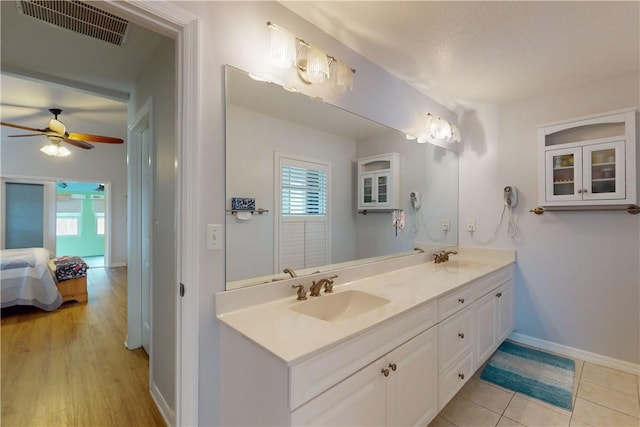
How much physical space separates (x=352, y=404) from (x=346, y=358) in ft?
0.62

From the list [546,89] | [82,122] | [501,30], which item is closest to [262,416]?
[501,30]

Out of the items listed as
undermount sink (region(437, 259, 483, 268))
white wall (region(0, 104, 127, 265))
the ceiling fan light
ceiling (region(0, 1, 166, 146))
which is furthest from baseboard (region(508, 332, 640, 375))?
white wall (region(0, 104, 127, 265))

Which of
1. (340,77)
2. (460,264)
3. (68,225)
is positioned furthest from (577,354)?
(68,225)

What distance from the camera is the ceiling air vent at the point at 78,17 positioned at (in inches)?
58.4

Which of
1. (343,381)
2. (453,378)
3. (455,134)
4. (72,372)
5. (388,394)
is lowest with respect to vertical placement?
(72,372)

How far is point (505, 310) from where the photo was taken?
2.53 meters

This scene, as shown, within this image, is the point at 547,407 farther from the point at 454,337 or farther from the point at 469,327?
the point at 454,337

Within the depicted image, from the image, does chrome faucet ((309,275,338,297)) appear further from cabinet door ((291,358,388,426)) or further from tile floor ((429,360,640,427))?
tile floor ((429,360,640,427))

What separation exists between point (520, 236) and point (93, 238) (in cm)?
1044

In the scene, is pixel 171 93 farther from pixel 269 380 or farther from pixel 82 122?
pixel 82 122

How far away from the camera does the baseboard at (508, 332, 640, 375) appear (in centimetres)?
223

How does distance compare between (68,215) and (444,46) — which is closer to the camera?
(444,46)

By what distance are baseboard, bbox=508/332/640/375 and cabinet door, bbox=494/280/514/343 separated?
0.55 feet

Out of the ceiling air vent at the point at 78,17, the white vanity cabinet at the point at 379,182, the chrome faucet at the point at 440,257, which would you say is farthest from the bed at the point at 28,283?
the chrome faucet at the point at 440,257
